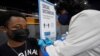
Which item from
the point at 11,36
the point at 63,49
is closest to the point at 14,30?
the point at 11,36

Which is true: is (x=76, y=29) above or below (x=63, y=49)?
above

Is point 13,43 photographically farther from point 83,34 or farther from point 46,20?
point 83,34

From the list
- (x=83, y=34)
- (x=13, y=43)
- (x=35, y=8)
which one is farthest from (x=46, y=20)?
(x=35, y=8)

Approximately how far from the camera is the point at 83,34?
145 cm

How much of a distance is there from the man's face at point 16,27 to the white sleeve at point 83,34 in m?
1.04

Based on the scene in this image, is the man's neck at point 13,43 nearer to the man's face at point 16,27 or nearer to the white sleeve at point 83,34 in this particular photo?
the man's face at point 16,27

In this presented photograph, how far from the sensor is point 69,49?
1.49m

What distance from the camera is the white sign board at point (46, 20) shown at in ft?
8.48

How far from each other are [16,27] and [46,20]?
0.40 meters

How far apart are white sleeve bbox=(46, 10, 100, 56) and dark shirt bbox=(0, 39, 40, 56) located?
93cm

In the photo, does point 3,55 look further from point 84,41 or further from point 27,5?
point 27,5

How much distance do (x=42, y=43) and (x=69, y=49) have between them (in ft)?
3.15

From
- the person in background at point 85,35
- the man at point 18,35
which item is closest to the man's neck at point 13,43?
the man at point 18,35

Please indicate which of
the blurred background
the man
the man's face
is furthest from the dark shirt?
the blurred background
